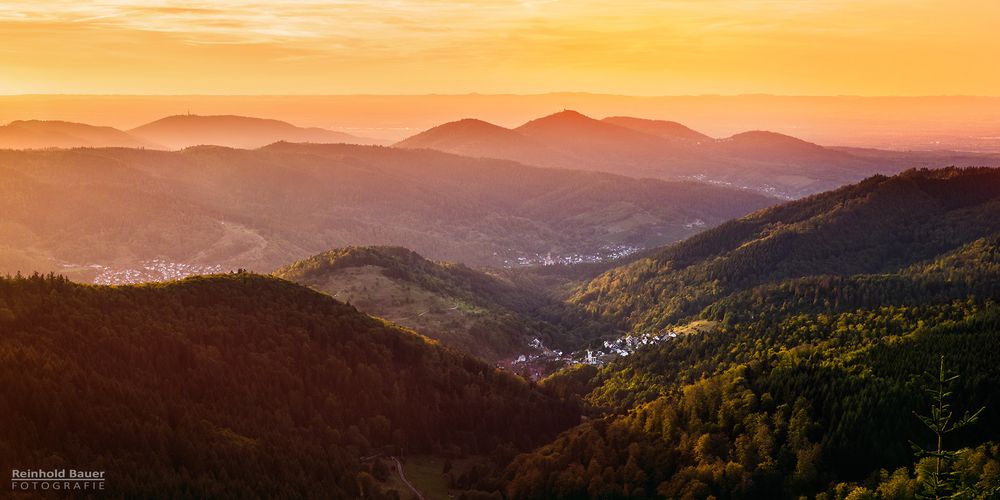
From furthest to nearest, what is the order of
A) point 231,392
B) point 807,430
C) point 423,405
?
1. point 423,405
2. point 231,392
3. point 807,430

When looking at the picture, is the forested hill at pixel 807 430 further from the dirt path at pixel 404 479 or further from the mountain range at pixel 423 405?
the dirt path at pixel 404 479

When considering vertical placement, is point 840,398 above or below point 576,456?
above

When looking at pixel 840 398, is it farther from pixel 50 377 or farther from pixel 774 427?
pixel 50 377

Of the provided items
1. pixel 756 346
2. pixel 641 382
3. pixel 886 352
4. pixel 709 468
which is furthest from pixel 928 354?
pixel 641 382

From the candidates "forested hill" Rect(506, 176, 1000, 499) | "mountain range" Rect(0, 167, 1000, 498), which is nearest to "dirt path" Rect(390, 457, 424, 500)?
"mountain range" Rect(0, 167, 1000, 498)

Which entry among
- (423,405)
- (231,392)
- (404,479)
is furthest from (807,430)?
(231,392)

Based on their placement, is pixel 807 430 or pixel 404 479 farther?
pixel 404 479

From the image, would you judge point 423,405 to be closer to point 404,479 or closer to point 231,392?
point 404,479

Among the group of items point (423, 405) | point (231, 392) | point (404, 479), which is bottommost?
point (404, 479)
